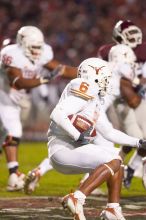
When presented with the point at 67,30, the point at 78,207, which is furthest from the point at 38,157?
the point at 78,207

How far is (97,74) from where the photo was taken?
5621 mm

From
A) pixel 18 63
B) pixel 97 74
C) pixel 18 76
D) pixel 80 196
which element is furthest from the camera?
pixel 18 63

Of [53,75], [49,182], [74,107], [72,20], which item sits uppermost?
[74,107]

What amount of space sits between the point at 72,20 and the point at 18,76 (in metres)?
7.91

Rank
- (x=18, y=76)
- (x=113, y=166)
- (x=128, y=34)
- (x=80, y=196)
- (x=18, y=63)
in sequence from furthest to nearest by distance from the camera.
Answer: (x=128, y=34), (x=18, y=63), (x=18, y=76), (x=113, y=166), (x=80, y=196)

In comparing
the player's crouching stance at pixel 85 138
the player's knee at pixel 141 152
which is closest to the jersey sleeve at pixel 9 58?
the player's knee at pixel 141 152

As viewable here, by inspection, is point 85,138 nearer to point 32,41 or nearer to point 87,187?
point 87,187

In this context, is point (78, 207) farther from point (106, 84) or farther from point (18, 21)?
point (18, 21)

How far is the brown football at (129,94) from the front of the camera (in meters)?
7.67

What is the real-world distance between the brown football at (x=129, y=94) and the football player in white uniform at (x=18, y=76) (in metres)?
0.54

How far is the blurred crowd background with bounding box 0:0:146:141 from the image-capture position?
15.1 meters

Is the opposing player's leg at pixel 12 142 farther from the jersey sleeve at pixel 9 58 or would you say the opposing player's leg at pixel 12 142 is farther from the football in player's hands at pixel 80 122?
the football in player's hands at pixel 80 122

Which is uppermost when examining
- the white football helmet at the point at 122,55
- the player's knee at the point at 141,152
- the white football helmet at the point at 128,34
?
the white football helmet at the point at 128,34

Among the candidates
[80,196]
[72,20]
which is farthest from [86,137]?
[72,20]
